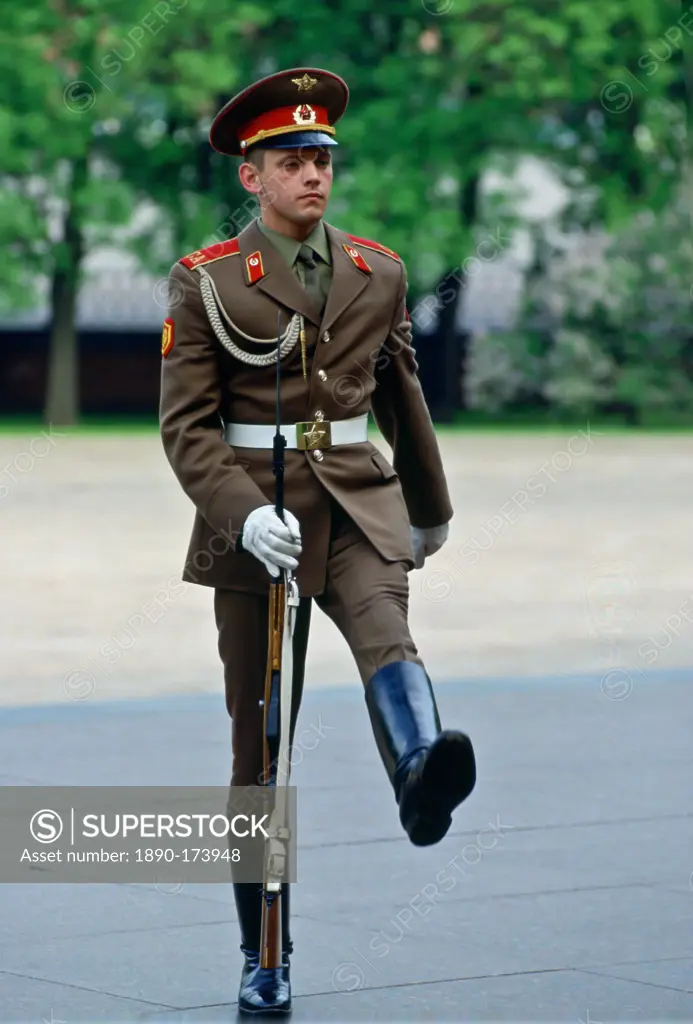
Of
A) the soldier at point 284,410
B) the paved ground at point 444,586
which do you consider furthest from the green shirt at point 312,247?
the paved ground at point 444,586

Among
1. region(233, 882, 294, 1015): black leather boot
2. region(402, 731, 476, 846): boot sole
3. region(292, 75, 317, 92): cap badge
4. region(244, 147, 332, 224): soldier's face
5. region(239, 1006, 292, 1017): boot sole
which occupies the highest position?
region(292, 75, 317, 92): cap badge

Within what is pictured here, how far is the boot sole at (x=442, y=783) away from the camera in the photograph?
4172mm

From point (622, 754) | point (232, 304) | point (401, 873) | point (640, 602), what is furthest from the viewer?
point (640, 602)

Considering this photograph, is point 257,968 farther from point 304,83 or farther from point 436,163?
point 436,163

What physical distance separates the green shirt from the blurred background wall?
27.4 metres

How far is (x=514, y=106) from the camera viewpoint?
35.1m

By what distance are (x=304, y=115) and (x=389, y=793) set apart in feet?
9.91

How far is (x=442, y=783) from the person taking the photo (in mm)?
4211

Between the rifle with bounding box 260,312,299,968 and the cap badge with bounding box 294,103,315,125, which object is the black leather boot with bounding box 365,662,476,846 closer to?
the rifle with bounding box 260,312,299,968

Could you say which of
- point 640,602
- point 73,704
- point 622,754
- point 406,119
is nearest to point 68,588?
point 640,602

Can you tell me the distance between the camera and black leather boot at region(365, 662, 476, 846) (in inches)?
165

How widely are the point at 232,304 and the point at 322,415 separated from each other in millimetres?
298

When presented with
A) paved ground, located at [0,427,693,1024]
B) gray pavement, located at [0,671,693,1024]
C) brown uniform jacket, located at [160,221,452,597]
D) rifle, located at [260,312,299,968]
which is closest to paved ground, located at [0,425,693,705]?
paved ground, located at [0,427,693,1024]

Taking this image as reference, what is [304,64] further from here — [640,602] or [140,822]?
[140,822]
